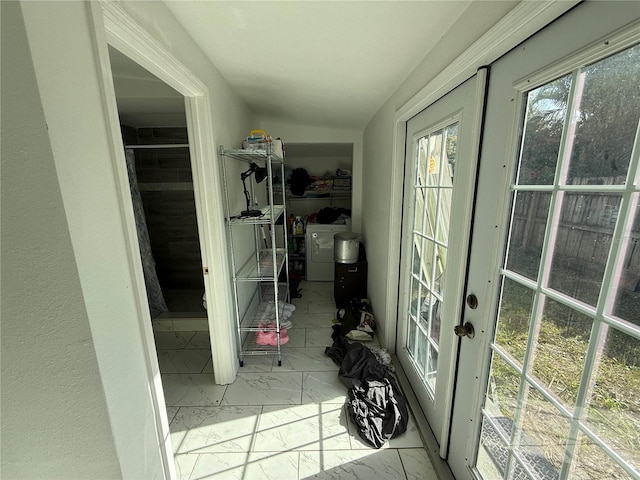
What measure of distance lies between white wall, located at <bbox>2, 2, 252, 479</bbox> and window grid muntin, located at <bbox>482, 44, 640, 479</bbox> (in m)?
1.26

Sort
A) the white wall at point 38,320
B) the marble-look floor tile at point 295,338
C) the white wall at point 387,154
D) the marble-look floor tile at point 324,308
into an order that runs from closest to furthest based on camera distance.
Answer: the white wall at point 38,320 < the white wall at point 387,154 < the marble-look floor tile at point 295,338 < the marble-look floor tile at point 324,308

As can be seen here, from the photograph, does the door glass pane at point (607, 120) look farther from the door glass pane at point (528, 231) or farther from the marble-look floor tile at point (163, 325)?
the marble-look floor tile at point (163, 325)

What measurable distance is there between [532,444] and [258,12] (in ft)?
5.99

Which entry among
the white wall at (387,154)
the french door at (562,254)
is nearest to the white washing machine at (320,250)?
the white wall at (387,154)

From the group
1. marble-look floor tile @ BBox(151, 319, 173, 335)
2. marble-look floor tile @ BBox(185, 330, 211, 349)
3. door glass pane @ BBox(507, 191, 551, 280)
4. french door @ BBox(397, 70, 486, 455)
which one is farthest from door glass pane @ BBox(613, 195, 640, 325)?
marble-look floor tile @ BBox(151, 319, 173, 335)

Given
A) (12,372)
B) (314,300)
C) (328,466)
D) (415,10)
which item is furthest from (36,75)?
(314,300)

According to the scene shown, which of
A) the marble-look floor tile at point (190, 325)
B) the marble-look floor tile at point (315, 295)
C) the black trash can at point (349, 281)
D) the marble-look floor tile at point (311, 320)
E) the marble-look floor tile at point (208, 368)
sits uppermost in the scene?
the black trash can at point (349, 281)

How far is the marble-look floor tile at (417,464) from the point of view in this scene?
131cm

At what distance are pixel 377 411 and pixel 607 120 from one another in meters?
1.68

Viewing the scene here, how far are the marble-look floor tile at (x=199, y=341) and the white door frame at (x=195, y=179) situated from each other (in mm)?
566

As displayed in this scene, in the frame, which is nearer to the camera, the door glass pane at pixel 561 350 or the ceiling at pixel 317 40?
the door glass pane at pixel 561 350

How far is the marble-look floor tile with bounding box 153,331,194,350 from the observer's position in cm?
239

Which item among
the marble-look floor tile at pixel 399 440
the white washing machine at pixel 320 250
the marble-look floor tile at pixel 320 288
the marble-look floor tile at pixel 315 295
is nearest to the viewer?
the marble-look floor tile at pixel 399 440

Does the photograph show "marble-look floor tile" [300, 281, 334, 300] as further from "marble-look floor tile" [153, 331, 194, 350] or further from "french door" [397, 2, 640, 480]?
"french door" [397, 2, 640, 480]
